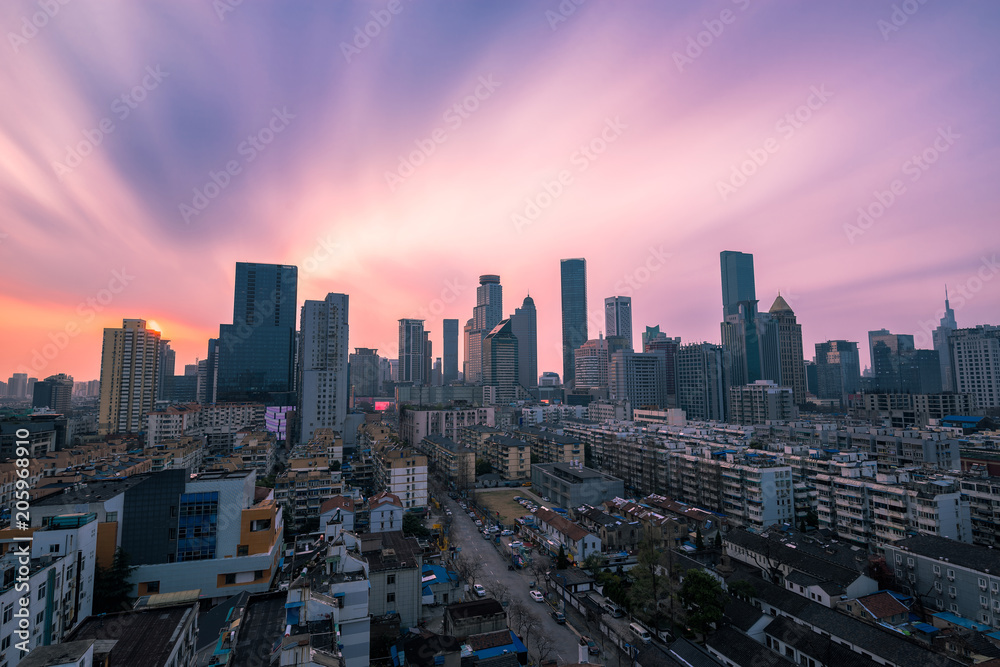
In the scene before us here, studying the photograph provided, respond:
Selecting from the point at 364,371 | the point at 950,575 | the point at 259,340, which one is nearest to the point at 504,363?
the point at 364,371

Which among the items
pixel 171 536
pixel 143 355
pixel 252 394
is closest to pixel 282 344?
pixel 252 394

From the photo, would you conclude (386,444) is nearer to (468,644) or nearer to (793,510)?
(468,644)

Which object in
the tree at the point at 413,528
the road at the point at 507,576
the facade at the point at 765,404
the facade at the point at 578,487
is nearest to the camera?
the road at the point at 507,576

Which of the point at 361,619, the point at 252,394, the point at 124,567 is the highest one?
the point at 252,394

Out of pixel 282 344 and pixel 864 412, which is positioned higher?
pixel 282 344

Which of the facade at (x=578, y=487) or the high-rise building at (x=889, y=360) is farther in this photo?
the high-rise building at (x=889, y=360)

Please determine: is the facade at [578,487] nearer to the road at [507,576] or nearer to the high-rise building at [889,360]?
the road at [507,576]

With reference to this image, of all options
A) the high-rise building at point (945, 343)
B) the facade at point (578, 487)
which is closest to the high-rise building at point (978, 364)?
the high-rise building at point (945, 343)
